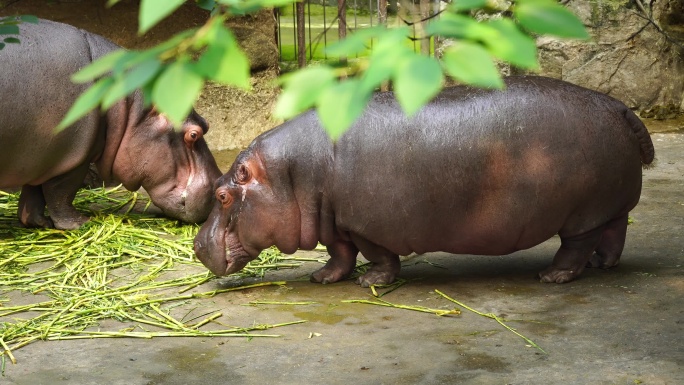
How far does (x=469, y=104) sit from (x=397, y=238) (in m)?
0.69

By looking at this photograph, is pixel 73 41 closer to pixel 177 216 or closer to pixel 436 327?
pixel 177 216

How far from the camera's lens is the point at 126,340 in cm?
418

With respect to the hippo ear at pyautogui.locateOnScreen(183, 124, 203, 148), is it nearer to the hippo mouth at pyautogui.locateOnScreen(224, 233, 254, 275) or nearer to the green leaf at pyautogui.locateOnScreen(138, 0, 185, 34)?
the hippo mouth at pyautogui.locateOnScreen(224, 233, 254, 275)

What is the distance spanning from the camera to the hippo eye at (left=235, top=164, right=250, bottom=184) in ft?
15.3

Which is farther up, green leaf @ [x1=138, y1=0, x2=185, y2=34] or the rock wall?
green leaf @ [x1=138, y1=0, x2=185, y2=34]

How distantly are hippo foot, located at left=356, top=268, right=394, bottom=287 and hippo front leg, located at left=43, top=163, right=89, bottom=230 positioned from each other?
2.07 metres

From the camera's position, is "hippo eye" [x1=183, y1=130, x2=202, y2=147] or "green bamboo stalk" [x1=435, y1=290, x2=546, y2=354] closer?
"green bamboo stalk" [x1=435, y1=290, x2=546, y2=354]

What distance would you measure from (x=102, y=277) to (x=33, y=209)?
4.03ft

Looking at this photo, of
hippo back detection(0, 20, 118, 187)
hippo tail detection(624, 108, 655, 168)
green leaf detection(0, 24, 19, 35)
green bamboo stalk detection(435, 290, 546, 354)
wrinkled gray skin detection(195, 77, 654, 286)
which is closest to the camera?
green leaf detection(0, 24, 19, 35)

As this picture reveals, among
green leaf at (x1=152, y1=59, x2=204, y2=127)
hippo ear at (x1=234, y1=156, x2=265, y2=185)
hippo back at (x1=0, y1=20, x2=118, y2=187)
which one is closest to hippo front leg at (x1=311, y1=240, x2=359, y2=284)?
hippo ear at (x1=234, y1=156, x2=265, y2=185)

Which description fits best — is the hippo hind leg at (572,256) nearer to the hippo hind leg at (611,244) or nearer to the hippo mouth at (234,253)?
the hippo hind leg at (611,244)

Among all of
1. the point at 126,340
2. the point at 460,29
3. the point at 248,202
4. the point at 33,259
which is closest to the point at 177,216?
the point at 33,259

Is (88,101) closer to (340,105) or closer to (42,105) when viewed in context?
(340,105)

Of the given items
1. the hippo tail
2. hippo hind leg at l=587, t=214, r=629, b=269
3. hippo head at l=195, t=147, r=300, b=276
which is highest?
the hippo tail
